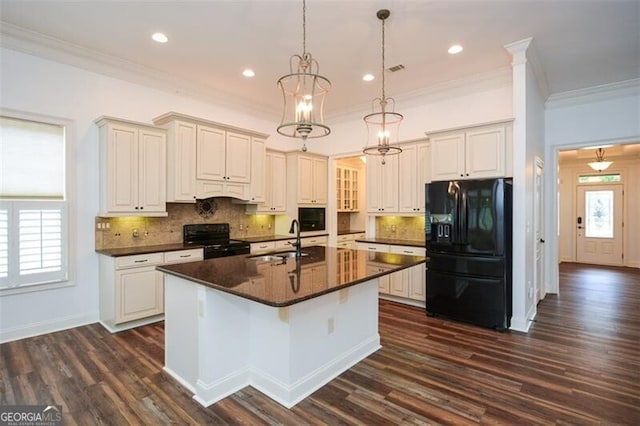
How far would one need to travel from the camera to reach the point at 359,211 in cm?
746

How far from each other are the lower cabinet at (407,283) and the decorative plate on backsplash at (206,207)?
268 cm

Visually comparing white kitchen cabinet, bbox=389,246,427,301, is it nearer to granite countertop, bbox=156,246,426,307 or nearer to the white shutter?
granite countertop, bbox=156,246,426,307

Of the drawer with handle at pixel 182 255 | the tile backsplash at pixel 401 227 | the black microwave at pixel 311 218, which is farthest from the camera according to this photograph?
the black microwave at pixel 311 218

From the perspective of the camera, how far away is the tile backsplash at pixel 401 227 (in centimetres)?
540

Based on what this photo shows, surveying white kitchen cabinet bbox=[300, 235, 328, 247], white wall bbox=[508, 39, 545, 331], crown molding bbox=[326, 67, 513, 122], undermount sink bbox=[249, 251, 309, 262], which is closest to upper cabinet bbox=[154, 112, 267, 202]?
white kitchen cabinet bbox=[300, 235, 328, 247]

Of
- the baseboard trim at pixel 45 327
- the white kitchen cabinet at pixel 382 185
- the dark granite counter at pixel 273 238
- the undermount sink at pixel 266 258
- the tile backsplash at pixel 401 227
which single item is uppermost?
the white kitchen cabinet at pixel 382 185

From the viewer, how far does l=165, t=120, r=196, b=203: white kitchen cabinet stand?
431 centimetres

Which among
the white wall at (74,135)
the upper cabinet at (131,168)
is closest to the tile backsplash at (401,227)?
the upper cabinet at (131,168)

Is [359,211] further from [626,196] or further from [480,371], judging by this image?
[626,196]

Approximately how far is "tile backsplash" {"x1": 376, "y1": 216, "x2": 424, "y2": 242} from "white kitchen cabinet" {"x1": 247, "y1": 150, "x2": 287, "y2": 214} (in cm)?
177

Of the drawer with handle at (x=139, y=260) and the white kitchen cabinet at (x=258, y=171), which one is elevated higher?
the white kitchen cabinet at (x=258, y=171)

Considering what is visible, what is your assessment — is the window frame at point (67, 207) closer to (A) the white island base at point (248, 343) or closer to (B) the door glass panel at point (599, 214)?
(A) the white island base at point (248, 343)

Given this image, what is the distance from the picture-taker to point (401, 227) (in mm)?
5605

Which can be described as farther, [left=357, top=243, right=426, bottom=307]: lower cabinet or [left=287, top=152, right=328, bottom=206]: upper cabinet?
[left=287, top=152, right=328, bottom=206]: upper cabinet
